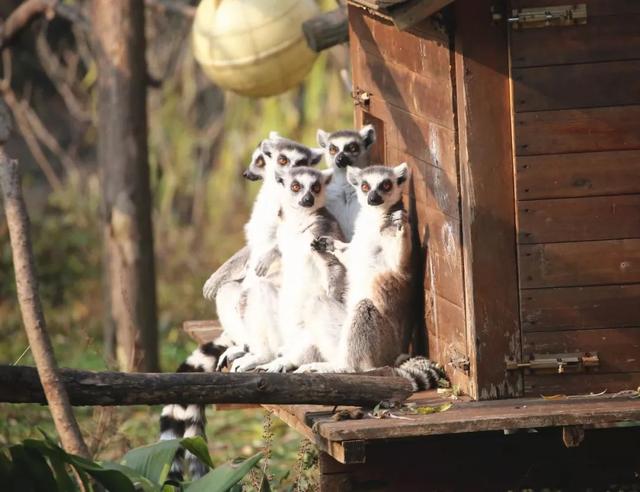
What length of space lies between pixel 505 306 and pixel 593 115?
74 centimetres

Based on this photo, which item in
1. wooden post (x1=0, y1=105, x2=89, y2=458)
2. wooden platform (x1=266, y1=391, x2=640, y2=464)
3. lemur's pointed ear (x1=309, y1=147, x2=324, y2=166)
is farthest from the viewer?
lemur's pointed ear (x1=309, y1=147, x2=324, y2=166)

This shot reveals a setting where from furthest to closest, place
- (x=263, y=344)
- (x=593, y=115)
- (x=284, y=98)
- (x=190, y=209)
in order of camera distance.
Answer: (x=190, y=209), (x=284, y=98), (x=263, y=344), (x=593, y=115)

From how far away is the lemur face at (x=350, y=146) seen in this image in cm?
568

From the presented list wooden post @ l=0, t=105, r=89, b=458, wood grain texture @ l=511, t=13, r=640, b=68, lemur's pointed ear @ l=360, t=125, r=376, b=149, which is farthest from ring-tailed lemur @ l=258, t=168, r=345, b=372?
wooden post @ l=0, t=105, r=89, b=458

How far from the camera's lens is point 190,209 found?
550 inches

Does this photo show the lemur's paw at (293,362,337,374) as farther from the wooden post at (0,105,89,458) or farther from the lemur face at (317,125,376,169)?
the wooden post at (0,105,89,458)

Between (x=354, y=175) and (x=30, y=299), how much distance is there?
228 centimetres

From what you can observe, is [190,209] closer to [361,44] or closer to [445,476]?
[361,44]

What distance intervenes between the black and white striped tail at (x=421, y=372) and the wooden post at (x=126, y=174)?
3215mm

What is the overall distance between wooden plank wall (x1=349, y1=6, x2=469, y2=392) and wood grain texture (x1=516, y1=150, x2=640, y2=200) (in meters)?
0.27

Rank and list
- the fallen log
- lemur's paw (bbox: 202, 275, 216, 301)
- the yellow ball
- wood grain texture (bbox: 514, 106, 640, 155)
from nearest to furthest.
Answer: the fallen log → wood grain texture (bbox: 514, 106, 640, 155) → lemur's paw (bbox: 202, 275, 216, 301) → the yellow ball

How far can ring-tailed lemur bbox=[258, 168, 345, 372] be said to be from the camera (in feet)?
16.9

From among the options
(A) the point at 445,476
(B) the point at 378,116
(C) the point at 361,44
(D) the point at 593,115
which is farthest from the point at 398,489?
(C) the point at 361,44

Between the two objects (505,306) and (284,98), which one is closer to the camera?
(505,306)
